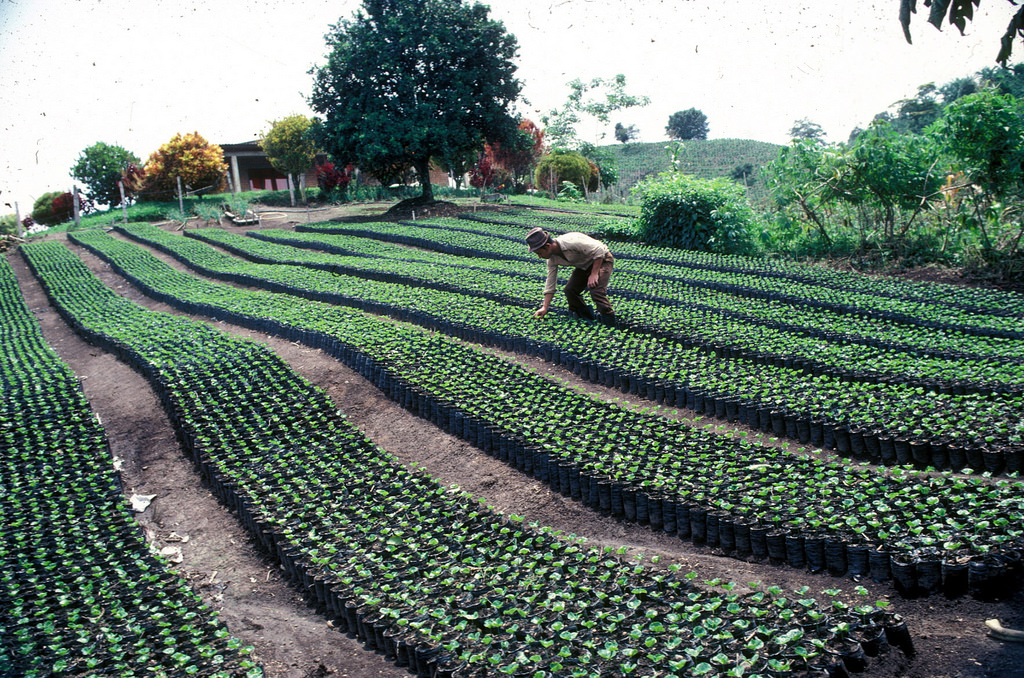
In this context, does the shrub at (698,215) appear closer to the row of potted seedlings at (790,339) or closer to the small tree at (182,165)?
the row of potted seedlings at (790,339)

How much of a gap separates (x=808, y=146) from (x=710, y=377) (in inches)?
394

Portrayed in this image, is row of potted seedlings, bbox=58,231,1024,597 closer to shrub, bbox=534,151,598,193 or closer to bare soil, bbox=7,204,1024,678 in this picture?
Answer: bare soil, bbox=7,204,1024,678

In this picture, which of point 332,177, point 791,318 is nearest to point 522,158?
point 332,177

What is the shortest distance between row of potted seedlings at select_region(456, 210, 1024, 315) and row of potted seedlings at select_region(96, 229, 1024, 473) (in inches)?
185

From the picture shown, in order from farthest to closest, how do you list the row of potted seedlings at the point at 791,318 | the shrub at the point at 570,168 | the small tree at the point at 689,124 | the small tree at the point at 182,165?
the small tree at the point at 689,124 → the shrub at the point at 570,168 → the small tree at the point at 182,165 → the row of potted seedlings at the point at 791,318

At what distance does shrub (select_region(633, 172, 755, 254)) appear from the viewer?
1677 cm

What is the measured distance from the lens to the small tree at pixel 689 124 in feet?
208

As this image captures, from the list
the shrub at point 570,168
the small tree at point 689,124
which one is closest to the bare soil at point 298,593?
the shrub at point 570,168

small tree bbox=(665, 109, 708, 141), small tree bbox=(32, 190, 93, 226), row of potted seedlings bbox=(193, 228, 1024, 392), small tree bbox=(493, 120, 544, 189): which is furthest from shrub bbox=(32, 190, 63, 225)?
small tree bbox=(665, 109, 708, 141)

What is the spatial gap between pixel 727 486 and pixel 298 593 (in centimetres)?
337

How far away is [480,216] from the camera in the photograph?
24234 millimetres

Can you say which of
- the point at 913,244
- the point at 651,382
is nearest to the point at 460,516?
the point at 651,382

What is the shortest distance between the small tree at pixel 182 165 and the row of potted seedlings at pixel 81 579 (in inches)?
1042

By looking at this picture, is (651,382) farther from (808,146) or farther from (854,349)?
(808,146)
